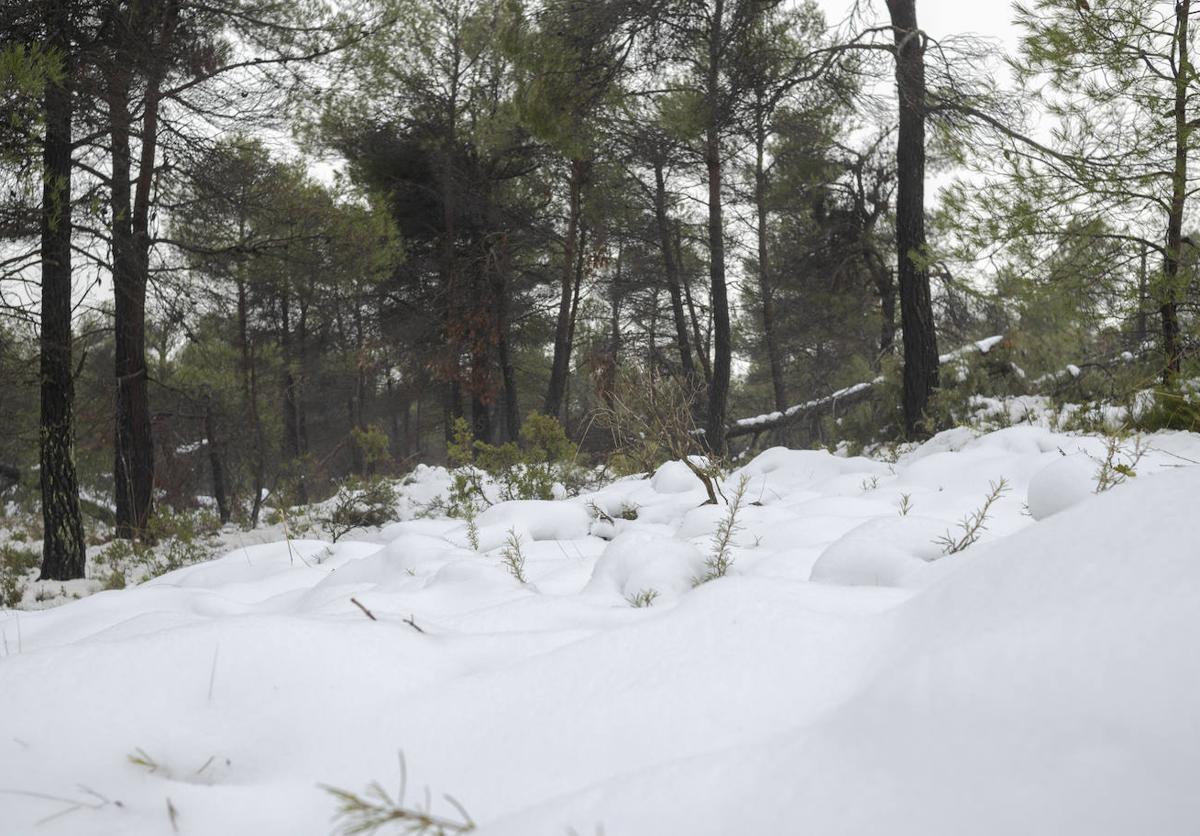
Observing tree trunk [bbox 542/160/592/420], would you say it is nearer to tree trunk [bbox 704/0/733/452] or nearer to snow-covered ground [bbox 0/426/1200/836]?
tree trunk [bbox 704/0/733/452]

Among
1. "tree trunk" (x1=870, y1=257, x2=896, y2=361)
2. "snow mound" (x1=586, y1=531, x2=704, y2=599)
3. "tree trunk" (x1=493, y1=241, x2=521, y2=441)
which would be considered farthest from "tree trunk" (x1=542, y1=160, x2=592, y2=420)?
"snow mound" (x1=586, y1=531, x2=704, y2=599)

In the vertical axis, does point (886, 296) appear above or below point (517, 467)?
above

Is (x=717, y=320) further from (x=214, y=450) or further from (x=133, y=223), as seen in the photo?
(x=214, y=450)

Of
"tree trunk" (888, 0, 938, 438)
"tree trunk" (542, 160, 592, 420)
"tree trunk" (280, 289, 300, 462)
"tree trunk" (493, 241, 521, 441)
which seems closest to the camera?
"tree trunk" (888, 0, 938, 438)

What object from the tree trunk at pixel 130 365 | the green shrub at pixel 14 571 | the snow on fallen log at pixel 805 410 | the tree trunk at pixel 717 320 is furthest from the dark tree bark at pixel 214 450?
the snow on fallen log at pixel 805 410

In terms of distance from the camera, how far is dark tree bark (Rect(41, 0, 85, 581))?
6.05 meters

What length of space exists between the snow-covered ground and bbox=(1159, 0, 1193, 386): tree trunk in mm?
5276

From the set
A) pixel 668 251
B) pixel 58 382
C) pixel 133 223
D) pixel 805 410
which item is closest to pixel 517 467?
pixel 58 382

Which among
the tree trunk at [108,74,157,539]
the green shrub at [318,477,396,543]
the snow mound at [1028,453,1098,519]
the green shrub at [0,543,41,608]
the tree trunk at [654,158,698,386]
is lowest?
the green shrub at [0,543,41,608]

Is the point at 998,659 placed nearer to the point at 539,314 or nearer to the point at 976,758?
the point at 976,758

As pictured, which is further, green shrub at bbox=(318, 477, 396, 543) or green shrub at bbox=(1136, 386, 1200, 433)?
green shrub at bbox=(318, 477, 396, 543)

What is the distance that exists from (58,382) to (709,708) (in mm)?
7327

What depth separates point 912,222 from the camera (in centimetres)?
684

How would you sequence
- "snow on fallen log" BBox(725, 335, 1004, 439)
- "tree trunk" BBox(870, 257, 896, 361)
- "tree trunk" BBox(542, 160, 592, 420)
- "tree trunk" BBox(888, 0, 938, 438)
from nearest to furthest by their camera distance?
"tree trunk" BBox(888, 0, 938, 438), "snow on fallen log" BBox(725, 335, 1004, 439), "tree trunk" BBox(542, 160, 592, 420), "tree trunk" BBox(870, 257, 896, 361)
